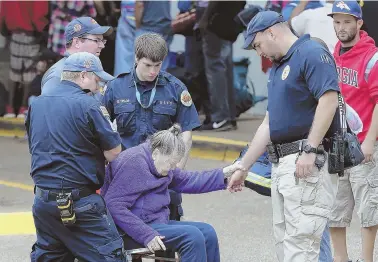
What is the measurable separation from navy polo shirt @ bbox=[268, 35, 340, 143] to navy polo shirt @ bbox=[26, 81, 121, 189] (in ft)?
3.16

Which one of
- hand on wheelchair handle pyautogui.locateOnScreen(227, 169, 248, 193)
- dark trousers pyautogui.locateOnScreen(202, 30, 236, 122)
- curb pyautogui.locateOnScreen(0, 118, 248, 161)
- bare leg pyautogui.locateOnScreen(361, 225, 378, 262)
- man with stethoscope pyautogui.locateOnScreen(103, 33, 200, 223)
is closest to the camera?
hand on wheelchair handle pyautogui.locateOnScreen(227, 169, 248, 193)

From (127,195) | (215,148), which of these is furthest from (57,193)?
(215,148)

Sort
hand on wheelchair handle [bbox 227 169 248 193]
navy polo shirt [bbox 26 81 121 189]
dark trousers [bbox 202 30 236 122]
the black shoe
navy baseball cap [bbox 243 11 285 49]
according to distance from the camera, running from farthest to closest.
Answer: the black shoe < dark trousers [bbox 202 30 236 122] < hand on wheelchair handle [bbox 227 169 248 193] < navy baseball cap [bbox 243 11 285 49] < navy polo shirt [bbox 26 81 121 189]

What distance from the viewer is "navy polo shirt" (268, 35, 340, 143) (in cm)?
557

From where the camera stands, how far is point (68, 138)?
18.1 feet

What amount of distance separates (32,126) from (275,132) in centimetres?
140

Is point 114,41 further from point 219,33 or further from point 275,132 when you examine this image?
point 275,132

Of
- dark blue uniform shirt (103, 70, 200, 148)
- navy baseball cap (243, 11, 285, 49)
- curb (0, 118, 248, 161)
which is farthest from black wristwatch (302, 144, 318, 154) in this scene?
curb (0, 118, 248, 161)

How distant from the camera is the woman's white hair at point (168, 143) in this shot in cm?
583

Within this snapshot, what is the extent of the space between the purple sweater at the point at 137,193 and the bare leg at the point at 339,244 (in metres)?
1.65

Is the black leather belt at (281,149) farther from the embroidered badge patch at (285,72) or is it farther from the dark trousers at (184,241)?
the dark trousers at (184,241)

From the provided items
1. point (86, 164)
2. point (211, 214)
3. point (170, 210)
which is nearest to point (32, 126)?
point (86, 164)

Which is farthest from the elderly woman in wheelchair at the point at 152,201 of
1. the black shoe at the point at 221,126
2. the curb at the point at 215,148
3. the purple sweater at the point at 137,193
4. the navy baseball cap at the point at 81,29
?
the black shoe at the point at 221,126

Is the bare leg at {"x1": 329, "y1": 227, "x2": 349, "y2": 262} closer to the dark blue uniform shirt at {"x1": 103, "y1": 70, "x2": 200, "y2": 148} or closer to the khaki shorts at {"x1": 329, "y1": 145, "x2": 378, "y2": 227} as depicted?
the khaki shorts at {"x1": 329, "y1": 145, "x2": 378, "y2": 227}
